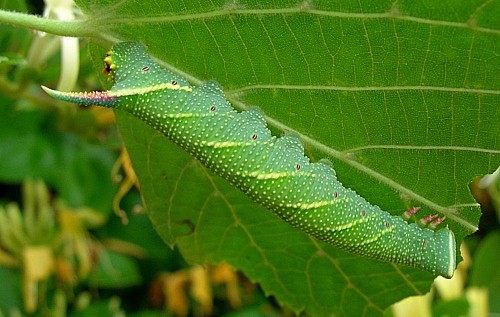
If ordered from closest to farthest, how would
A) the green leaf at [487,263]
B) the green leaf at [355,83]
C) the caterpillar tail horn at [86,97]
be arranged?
the green leaf at [355,83] < the caterpillar tail horn at [86,97] < the green leaf at [487,263]

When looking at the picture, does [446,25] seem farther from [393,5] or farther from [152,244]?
[152,244]

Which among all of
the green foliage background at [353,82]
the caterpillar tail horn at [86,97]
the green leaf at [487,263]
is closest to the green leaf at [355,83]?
the green foliage background at [353,82]

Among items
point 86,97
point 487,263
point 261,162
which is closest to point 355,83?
point 261,162

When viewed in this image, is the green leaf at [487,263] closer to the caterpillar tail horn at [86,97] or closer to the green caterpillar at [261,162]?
the green caterpillar at [261,162]

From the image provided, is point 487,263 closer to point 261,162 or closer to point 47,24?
point 261,162

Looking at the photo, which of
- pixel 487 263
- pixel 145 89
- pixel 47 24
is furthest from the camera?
pixel 487 263

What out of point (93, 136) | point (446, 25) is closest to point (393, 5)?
point (446, 25)
